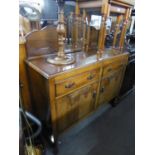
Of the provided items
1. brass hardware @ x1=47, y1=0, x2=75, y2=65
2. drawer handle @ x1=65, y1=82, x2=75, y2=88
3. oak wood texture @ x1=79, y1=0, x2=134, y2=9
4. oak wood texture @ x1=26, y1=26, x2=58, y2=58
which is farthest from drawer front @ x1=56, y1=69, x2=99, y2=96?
oak wood texture @ x1=79, y1=0, x2=134, y2=9

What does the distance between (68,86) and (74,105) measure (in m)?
0.27

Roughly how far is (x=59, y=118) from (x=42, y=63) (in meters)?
0.52

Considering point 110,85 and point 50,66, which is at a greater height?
point 50,66

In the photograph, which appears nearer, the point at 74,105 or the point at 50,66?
the point at 50,66

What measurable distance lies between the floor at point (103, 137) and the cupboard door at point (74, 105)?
0.88 feet

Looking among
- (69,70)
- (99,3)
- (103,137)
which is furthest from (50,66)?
(103,137)

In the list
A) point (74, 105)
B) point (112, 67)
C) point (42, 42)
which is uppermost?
point (42, 42)

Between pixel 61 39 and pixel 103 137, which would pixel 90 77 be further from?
pixel 103 137

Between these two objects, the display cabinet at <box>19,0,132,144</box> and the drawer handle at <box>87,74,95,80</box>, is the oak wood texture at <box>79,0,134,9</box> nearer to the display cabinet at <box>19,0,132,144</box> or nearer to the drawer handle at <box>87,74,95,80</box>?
the display cabinet at <box>19,0,132,144</box>

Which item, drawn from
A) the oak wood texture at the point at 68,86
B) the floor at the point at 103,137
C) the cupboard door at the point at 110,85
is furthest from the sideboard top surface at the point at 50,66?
the floor at the point at 103,137

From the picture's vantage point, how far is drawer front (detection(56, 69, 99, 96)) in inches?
40.1

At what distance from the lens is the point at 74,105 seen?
125cm

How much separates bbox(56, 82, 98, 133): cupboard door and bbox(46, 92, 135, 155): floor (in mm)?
269
